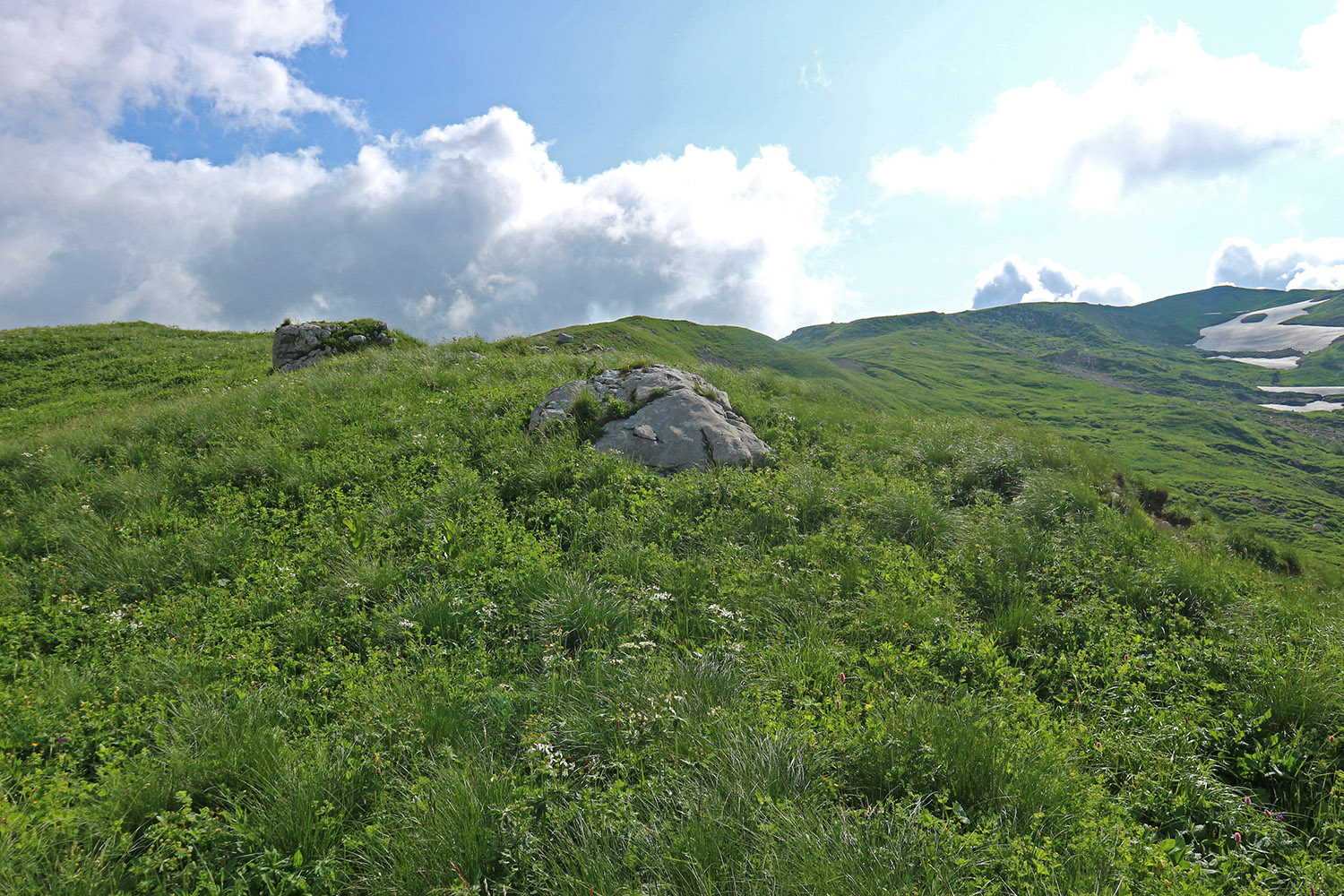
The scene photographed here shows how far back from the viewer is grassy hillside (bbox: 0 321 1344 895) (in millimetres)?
3260

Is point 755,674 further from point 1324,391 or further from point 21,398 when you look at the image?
point 1324,391

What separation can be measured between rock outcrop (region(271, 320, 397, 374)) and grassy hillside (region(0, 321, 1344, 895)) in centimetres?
1123

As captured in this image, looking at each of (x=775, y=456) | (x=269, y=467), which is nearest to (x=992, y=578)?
(x=775, y=456)

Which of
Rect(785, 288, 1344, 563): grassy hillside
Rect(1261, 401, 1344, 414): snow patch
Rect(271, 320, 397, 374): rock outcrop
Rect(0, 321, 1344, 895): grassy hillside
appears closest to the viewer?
Rect(0, 321, 1344, 895): grassy hillside

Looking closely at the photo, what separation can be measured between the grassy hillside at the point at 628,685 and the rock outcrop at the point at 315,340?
442 inches

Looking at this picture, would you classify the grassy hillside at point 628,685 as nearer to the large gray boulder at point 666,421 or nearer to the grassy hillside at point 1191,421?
the large gray boulder at point 666,421

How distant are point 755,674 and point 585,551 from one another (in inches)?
121

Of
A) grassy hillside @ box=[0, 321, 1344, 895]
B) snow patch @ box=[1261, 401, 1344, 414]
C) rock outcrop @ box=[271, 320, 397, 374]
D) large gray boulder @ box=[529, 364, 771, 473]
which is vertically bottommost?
snow patch @ box=[1261, 401, 1344, 414]

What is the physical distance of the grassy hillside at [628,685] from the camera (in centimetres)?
326

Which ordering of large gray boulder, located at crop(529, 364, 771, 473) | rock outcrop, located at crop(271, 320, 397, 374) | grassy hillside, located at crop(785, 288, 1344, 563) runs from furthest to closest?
grassy hillside, located at crop(785, 288, 1344, 563)
rock outcrop, located at crop(271, 320, 397, 374)
large gray boulder, located at crop(529, 364, 771, 473)

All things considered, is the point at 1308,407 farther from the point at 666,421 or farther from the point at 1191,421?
the point at 666,421

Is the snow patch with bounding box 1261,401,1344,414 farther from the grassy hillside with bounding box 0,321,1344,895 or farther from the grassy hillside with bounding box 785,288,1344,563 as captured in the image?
the grassy hillside with bounding box 0,321,1344,895

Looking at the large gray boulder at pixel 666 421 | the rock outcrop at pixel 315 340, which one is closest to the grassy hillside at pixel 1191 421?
the rock outcrop at pixel 315 340

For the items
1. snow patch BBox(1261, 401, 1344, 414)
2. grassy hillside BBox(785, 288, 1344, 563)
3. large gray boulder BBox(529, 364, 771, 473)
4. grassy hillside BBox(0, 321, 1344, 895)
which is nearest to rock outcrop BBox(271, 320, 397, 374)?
grassy hillside BBox(0, 321, 1344, 895)
